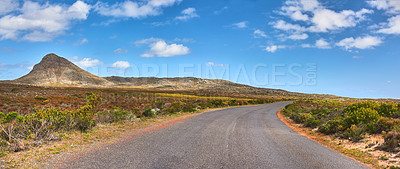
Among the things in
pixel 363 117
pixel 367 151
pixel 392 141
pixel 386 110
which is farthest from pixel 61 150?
pixel 386 110

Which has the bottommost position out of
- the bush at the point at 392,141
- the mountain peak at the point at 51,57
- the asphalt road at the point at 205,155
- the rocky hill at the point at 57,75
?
the asphalt road at the point at 205,155

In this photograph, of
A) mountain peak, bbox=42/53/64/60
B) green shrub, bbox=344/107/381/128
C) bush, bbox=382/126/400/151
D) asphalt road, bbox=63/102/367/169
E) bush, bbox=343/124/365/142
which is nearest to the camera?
asphalt road, bbox=63/102/367/169

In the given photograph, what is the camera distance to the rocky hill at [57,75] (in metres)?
150

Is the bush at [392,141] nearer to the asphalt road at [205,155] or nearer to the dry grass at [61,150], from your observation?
the asphalt road at [205,155]

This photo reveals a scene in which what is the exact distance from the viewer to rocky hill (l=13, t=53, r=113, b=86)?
14988 cm

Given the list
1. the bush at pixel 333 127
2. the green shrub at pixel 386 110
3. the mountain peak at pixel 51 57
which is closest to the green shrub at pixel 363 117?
the bush at pixel 333 127

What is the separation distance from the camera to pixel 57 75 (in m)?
160

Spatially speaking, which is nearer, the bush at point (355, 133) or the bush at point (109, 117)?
the bush at point (355, 133)

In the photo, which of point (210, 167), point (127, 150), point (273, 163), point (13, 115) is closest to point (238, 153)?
point (273, 163)

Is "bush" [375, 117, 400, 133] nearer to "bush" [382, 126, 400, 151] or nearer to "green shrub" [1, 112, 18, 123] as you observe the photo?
"bush" [382, 126, 400, 151]

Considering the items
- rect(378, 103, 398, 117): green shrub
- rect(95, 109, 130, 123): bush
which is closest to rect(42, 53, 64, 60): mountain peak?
rect(95, 109, 130, 123): bush

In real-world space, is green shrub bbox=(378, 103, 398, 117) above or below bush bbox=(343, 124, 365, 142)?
above

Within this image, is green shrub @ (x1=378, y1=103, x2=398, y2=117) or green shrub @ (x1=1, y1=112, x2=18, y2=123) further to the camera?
green shrub @ (x1=378, y1=103, x2=398, y2=117)

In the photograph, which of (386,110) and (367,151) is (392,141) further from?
(386,110)
